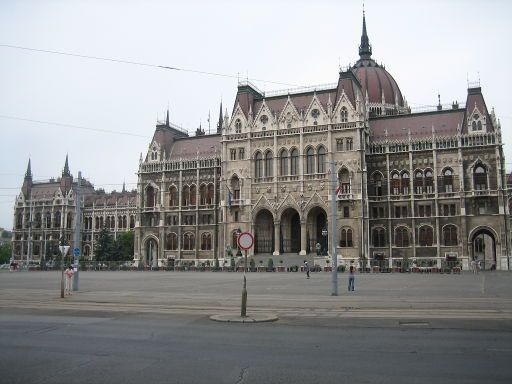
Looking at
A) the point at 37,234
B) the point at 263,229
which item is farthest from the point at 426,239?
the point at 37,234

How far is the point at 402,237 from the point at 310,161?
54.3 feet

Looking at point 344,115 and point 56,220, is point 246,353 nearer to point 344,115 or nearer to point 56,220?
point 344,115

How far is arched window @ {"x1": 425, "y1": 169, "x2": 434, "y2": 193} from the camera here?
72.6 metres

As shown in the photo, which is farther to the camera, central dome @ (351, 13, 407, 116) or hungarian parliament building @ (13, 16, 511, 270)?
central dome @ (351, 13, 407, 116)

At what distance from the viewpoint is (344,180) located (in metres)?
74.1

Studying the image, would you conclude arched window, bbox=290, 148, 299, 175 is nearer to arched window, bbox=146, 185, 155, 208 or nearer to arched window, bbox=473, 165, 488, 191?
arched window, bbox=473, 165, 488, 191

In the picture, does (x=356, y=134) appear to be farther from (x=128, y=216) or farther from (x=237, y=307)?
(x=128, y=216)

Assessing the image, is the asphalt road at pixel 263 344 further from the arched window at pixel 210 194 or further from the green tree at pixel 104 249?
the green tree at pixel 104 249

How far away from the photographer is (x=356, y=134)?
241ft

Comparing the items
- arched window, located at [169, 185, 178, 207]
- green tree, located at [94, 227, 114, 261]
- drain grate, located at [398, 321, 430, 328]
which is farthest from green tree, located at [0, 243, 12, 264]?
drain grate, located at [398, 321, 430, 328]

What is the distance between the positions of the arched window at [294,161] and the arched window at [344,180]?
21.2 feet

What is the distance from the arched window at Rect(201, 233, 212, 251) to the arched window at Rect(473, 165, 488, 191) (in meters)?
39.8

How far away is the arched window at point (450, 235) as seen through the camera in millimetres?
70250

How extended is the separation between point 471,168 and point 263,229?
30214 millimetres
